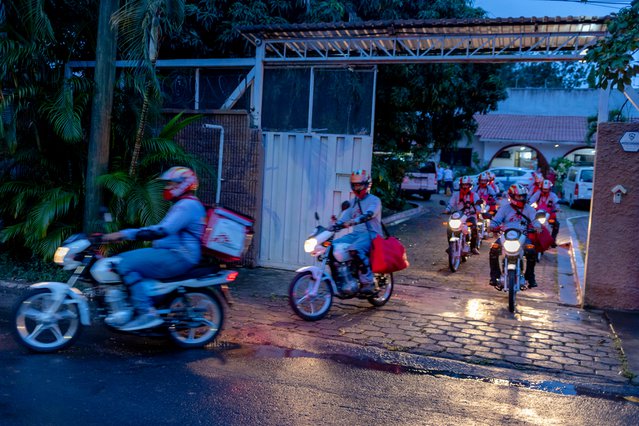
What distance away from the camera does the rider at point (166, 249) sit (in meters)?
6.09

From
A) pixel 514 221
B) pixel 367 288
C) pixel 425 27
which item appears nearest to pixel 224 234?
pixel 367 288

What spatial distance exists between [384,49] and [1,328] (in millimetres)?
6678

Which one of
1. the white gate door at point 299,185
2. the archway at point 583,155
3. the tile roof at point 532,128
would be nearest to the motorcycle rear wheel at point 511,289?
the white gate door at point 299,185

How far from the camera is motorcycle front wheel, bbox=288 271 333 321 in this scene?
7590 millimetres

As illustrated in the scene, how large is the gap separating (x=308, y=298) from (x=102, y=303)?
2447 mm

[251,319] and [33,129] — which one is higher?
[33,129]

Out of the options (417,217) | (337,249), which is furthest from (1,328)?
(417,217)

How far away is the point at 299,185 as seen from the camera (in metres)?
10.7

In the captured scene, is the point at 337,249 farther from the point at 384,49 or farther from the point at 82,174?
the point at 82,174

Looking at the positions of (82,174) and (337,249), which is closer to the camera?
(337,249)

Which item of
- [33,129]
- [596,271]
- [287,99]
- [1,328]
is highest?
[287,99]

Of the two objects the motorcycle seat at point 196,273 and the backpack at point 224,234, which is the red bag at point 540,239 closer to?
the backpack at point 224,234

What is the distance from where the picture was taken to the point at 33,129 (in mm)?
9977

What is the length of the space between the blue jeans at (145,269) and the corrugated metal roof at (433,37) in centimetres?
494
